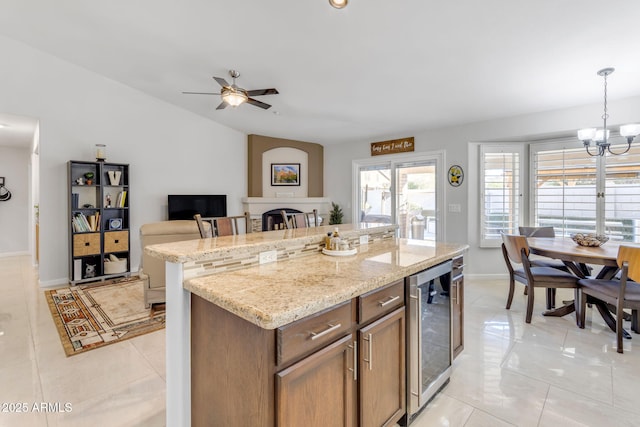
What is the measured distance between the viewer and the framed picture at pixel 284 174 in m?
6.82

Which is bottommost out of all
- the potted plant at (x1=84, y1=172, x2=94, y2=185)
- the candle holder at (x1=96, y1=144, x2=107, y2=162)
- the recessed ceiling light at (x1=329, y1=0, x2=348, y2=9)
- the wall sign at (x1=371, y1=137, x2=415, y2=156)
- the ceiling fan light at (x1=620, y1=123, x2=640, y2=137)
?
the potted plant at (x1=84, y1=172, x2=94, y2=185)

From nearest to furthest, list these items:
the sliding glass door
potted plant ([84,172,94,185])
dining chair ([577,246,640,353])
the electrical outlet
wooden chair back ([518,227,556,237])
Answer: the electrical outlet → dining chair ([577,246,640,353]) → wooden chair back ([518,227,556,237]) → potted plant ([84,172,94,185]) → the sliding glass door

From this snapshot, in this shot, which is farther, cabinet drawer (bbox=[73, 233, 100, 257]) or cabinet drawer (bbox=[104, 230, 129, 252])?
cabinet drawer (bbox=[104, 230, 129, 252])

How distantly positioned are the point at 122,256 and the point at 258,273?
4.72m

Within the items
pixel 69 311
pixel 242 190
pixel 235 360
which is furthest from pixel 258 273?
pixel 242 190

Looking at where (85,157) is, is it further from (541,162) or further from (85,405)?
(541,162)

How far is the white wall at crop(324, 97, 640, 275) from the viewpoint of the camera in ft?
12.9

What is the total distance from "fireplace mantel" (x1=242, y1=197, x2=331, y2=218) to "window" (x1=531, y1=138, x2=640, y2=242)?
4074 mm

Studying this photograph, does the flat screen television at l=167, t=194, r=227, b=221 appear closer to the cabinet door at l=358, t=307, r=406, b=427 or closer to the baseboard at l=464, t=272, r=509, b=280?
the baseboard at l=464, t=272, r=509, b=280

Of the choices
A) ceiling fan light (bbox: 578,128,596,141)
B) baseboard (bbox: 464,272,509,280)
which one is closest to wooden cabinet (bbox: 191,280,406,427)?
ceiling fan light (bbox: 578,128,596,141)

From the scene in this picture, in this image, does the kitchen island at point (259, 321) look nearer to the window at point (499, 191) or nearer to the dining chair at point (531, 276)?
the dining chair at point (531, 276)

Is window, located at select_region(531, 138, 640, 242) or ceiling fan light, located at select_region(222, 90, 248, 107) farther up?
ceiling fan light, located at select_region(222, 90, 248, 107)

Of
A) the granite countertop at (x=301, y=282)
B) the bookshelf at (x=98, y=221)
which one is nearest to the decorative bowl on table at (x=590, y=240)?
the granite countertop at (x=301, y=282)

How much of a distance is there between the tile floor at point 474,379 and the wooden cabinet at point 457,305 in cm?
23
